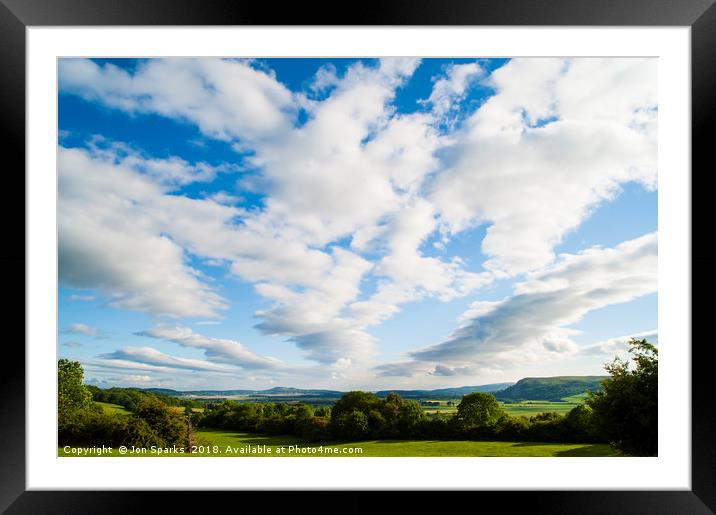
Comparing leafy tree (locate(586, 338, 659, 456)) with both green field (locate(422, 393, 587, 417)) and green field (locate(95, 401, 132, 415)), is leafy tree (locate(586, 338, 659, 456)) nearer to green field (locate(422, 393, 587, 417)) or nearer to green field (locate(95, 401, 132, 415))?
green field (locate(422, 393, 587, 417))

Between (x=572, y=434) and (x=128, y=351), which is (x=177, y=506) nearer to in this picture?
(x=128, y=351)

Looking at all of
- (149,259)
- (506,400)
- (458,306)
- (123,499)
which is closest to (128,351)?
(149,259)

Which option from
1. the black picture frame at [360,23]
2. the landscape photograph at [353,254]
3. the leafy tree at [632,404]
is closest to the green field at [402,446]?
the landscape photograph at [353,254]

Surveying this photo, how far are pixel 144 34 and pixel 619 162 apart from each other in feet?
8.93

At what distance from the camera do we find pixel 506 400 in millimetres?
2824

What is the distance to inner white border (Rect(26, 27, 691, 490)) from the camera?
65.6 inches

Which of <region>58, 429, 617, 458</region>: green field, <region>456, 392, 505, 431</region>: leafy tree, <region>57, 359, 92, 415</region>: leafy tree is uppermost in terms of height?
<region>57, 359, 92, 415</region>: leafy tree

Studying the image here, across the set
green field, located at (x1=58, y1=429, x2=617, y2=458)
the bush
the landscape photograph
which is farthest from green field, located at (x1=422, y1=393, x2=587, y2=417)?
the bush

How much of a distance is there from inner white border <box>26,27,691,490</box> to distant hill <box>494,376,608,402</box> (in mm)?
1061

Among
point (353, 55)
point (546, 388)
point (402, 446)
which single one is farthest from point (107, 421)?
point (546, 388)

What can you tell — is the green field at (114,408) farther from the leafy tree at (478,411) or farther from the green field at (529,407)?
the leafy tree at (478,411)

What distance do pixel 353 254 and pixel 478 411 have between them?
1431 mm

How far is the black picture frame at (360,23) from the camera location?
1.53 meters

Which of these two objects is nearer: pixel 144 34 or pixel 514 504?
pixel 514 504
